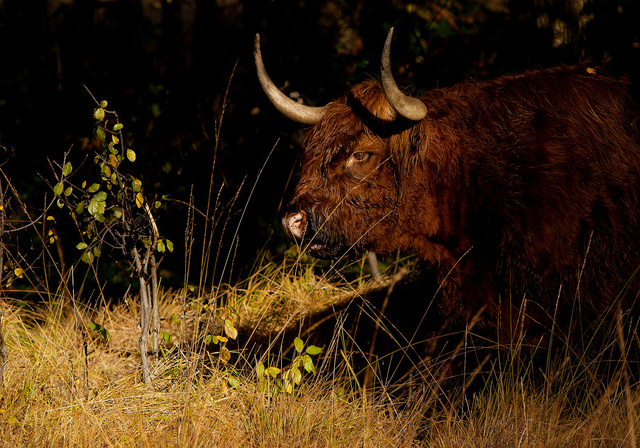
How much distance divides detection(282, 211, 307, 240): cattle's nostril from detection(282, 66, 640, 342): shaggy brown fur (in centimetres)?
3

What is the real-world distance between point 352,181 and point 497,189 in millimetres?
780

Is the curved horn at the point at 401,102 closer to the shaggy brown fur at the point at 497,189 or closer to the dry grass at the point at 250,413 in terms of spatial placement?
the shaggy brown fur at the point at 497,189

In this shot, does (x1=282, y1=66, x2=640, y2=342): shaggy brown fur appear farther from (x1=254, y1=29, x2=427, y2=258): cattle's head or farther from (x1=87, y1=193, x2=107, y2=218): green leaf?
(x1=87, y1=193, x2=107, y2=218): green leaf

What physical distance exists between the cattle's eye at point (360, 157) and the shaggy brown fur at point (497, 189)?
0.05 feet

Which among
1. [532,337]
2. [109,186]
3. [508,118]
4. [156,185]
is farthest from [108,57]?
[532,337]

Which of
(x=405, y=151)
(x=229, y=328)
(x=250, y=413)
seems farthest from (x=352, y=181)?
(x=250, y=413)

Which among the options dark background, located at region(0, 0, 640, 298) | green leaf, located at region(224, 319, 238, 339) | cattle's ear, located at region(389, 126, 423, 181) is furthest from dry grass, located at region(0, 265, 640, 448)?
dark background, located at region(0, 0, 640, 298)

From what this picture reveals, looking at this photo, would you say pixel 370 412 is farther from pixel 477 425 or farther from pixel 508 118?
pixel 508 118

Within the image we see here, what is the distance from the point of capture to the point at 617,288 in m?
3.63

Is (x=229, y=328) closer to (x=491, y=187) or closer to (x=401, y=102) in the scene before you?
(x=401, y=102)

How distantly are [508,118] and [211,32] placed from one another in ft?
9.93

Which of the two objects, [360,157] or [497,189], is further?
[360,157]

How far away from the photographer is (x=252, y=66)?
5.49 m

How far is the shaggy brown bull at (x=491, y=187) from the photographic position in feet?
11.8
